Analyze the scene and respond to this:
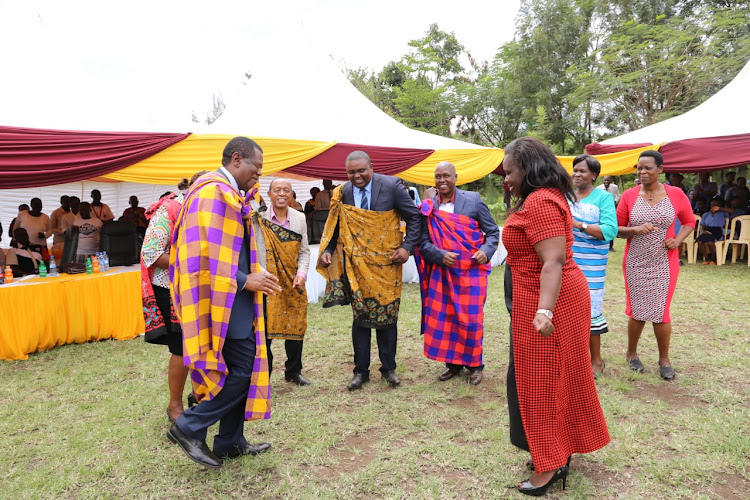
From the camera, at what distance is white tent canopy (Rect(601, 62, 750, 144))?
7.89 metres

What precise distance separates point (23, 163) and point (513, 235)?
175 inches

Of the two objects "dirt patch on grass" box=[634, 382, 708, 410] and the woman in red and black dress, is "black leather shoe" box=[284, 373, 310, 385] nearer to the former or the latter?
the woman in red and black dress

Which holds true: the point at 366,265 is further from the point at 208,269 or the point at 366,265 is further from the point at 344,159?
the point at 344,159

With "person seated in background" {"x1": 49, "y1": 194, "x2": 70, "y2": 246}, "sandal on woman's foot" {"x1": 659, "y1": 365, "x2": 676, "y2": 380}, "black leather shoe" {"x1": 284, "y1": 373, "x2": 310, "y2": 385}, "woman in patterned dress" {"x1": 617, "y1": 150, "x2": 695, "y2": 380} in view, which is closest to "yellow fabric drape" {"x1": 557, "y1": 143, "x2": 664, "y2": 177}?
"woman in patterned dress" {"x1": 617, "y1": 150, "x2": 695, "y2": 380}

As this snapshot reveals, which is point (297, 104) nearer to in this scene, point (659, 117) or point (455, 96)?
point (659, 117)

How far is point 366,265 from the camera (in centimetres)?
354

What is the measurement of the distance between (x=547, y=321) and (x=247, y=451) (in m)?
1.78

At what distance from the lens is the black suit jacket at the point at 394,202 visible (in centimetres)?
355

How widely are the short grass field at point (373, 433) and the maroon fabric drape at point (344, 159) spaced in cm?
288

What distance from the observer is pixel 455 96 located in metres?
23.4

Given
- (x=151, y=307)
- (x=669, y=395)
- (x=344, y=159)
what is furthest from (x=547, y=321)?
(x=344, y=159)

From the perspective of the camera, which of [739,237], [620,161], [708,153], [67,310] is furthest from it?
[739,237]

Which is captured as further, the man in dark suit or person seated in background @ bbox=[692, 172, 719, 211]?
person seated in background @ bbox=[692, 172, 719, 211]

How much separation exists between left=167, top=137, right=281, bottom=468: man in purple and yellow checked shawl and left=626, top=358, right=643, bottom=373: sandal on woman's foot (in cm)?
293
